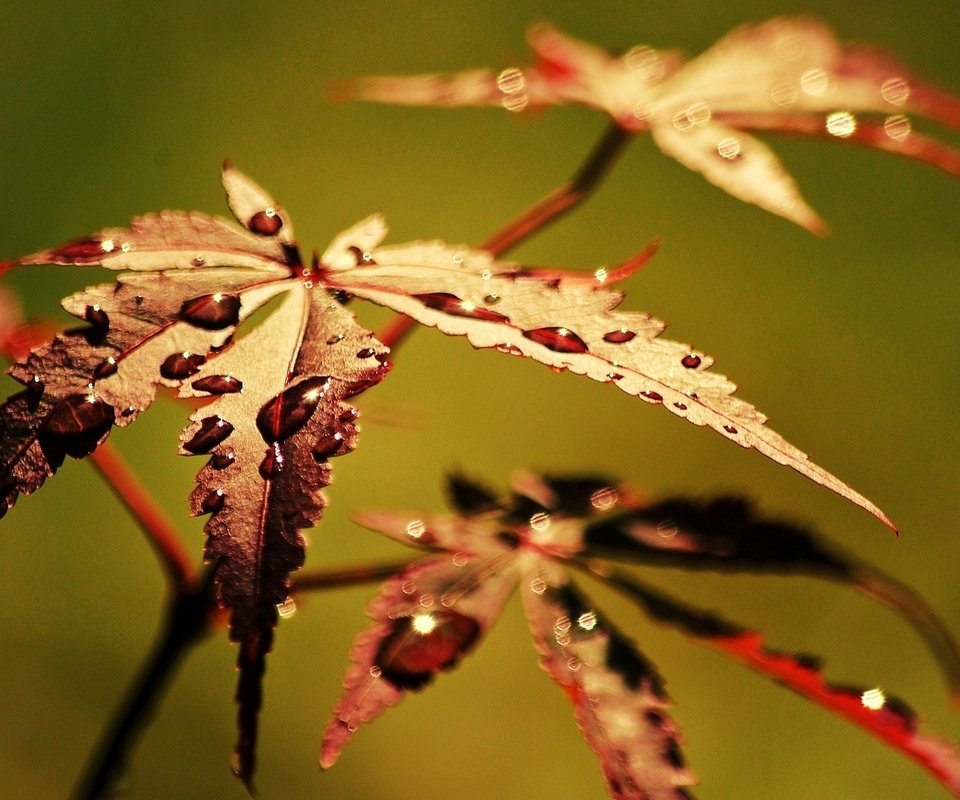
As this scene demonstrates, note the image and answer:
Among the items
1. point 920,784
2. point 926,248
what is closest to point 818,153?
point 926,248

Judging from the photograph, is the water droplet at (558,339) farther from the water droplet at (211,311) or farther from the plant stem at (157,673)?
the plant stem at (157,673)

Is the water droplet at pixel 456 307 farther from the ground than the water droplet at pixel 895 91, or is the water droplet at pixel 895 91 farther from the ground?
the water droplet at pixel 895 91

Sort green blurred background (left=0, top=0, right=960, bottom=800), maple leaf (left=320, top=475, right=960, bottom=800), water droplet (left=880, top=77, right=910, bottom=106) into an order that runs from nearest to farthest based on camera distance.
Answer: maple leaf (left=320, top=475, right=960, bottom=800)
water droplet (left=880, top=77, right=910, bottom=106)
green blurred background (left=0, top=0, right=960, bottom=800)

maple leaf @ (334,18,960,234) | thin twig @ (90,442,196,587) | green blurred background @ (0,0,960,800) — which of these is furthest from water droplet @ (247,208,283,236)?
green blurred background @ (0,0,960,800)

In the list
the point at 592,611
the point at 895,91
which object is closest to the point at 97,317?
the point at 592,611

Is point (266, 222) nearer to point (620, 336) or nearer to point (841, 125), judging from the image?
point (620, 336)

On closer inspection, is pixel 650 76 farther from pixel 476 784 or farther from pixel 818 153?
pixel 818 153

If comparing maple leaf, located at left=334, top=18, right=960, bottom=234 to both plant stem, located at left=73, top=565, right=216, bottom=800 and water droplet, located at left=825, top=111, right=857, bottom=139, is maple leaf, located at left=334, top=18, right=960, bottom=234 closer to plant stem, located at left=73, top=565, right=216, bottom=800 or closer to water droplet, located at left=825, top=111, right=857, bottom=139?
water droplet, located at left=825, top=111, right=857, bottom=139

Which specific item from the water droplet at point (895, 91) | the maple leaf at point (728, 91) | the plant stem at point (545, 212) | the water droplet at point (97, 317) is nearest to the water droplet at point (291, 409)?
the water droplet at point (97, 317)
